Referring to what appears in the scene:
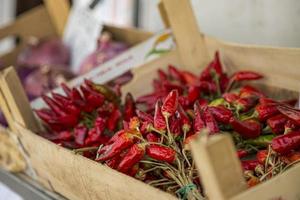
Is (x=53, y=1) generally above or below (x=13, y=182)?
above

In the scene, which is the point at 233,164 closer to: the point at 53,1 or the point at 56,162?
the point at 56,162

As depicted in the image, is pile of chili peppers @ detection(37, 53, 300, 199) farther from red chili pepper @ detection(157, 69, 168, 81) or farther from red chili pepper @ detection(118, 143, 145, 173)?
red chili pepper @ detection(157, 69, 168, 81)

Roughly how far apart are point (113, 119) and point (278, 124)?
44cm

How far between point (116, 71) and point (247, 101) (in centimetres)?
58

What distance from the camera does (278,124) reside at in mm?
1092

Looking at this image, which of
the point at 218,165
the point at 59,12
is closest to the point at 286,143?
the point at 218,165

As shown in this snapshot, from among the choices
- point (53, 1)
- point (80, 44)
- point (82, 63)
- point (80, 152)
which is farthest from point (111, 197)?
point (53, 1)

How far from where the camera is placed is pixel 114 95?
144 centimetres

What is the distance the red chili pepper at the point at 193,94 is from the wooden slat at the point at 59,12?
1.07 metres

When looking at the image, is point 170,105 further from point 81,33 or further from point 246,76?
point 81,33

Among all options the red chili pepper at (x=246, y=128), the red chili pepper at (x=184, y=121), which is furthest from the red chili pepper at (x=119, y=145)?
the red chili pepper at (x=246, y=128)

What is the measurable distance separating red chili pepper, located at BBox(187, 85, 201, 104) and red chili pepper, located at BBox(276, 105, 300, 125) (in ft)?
0.84

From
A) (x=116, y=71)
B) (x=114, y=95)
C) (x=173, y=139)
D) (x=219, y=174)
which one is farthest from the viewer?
(x=116, y=71)

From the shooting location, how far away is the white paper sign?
6.42 feet
